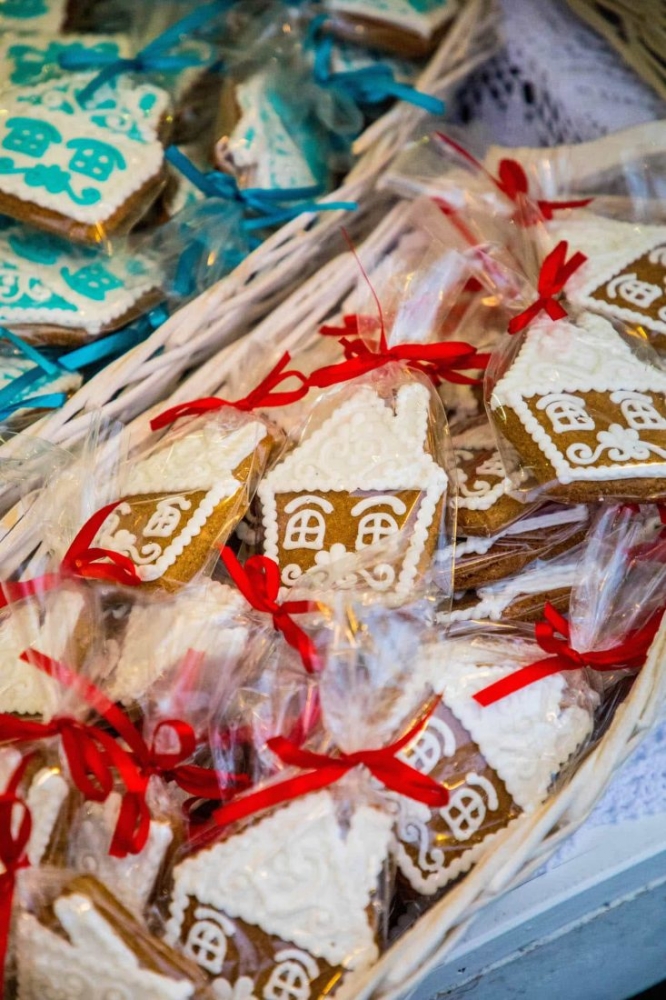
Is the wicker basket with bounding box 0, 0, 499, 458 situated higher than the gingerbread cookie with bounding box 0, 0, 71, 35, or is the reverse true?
the gingerbread cookie with bounding box 0, 0, 71, 35

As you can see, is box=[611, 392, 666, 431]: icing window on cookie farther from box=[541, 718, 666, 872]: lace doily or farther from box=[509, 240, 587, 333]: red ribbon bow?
box=[541, 718, 666, 872]: lace doily

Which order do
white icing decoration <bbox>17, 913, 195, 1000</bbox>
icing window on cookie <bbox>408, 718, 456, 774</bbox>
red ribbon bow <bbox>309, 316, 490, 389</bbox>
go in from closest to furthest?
white icing decoration <bbox>17, 913, 195, 1000</bbox> → icing window on cookie <bbox>408, 718, 456, 774</bbox> → red ribbon bow <bbox>309, 316, 490, 389</bbox>

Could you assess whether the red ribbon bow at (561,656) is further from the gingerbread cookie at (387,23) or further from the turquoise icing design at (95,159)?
the gingerbread cookie at (387,23)

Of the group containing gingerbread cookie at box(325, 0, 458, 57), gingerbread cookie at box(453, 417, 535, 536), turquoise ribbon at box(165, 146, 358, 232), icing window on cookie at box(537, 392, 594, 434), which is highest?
gingerbread cookie at box(325, 0, 458, 57)

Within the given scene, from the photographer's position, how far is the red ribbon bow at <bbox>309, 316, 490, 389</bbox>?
1137mm

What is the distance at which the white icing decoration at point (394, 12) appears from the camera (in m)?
1.52

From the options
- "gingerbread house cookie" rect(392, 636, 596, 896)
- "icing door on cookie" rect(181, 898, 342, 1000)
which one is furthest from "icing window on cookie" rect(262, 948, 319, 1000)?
"gingerbread house cookie" rect(392, 636, 596, 896)

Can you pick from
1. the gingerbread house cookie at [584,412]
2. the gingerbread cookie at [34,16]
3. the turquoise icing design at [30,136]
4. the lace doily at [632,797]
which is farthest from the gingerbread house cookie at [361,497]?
the gingerbread cookie at [34,16]

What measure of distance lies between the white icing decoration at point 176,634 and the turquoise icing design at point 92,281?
0.53 metres

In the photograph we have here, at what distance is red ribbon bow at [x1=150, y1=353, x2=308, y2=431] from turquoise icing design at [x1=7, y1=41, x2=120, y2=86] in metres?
0.63

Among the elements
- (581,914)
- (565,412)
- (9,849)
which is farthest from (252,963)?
(565,412)

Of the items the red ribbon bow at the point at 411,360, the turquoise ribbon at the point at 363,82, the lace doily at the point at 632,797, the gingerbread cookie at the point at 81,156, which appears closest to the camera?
the lace doily at the point at 632,797

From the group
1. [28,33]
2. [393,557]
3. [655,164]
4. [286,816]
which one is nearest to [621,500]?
[393,557]

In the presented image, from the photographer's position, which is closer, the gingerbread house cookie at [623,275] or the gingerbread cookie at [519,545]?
the gingerbread cookie at [519,545]
